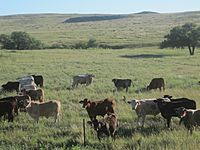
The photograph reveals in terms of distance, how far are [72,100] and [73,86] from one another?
617 centimetres

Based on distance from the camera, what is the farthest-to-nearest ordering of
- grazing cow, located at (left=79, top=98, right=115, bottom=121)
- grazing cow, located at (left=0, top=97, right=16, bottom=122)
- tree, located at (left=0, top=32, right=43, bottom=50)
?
tree, located at (left=0, top=32, right=43, bottom=50), grazing cow, located at (left=0, top=97, right=16, bottom=122), grazing cow, located at (left=79, top=98, right=115, bottom=121)

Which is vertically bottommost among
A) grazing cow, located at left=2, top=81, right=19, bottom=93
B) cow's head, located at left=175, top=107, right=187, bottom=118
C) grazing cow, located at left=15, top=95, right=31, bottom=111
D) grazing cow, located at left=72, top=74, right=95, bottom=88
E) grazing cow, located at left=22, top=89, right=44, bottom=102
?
grazing cow, located at left=72, top=74, right=95, bottom=88

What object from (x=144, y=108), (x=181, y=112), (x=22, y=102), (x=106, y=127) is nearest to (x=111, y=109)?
(x=144, y=108)

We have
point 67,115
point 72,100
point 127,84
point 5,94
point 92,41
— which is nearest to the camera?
point 67,115

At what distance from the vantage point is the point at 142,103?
14.4 m

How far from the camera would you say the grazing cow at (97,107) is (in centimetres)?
1438

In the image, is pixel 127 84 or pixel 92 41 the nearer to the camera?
pixel 127 84

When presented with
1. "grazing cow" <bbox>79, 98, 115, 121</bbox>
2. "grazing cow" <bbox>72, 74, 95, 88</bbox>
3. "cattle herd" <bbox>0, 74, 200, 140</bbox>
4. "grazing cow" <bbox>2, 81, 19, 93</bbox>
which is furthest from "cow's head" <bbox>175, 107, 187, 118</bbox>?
"grazing cow" <bbox>72, 74, 95, 88</bbox>

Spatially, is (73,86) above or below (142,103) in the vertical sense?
below

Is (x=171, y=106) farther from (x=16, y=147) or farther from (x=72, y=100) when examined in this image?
(x=72, y=100)

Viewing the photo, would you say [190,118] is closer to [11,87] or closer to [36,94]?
[36,94]

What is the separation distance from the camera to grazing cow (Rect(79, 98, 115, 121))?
1438cm

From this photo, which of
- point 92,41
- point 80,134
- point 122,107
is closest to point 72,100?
point 122,107

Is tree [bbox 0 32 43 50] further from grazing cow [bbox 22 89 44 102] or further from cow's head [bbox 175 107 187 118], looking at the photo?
cow's head [bbox 175 107 187 118]
